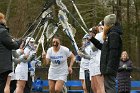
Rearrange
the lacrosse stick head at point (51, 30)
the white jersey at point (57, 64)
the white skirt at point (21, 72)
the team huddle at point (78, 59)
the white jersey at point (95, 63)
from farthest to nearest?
the lacrosse stick head at point (51, 30) → the white skirt at point (21, 72) → the white jersey at point (57, 64) → the white jersey at point (95, 63) → the team huddle at point (78, 59)

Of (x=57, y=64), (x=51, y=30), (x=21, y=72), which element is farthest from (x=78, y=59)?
(x=21, y=72)

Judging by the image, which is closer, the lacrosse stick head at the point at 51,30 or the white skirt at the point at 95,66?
the white skirt at the point at 95,66

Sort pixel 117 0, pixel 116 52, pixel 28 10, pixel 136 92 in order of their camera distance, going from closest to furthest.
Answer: pixel 116 52
pixel 136 92
pixel 28 10
pixel 117 0

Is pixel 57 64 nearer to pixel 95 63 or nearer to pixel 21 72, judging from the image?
pixel 21 72

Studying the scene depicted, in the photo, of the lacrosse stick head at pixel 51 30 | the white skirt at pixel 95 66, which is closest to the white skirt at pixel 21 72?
the lacrosse stick head at pixel 51 30

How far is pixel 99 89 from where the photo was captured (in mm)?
10781

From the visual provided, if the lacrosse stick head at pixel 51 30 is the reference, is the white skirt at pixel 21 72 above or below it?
below

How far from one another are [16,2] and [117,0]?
6.71m

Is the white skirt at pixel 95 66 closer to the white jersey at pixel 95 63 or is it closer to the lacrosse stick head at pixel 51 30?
the white jersey at pixel 95 63

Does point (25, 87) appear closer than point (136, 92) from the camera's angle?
Yes

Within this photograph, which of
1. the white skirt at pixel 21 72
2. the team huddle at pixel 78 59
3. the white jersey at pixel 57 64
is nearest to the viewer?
the team huddle at pixel 78 59

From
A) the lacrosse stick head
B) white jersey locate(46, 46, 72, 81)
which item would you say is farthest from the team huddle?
the lacrosse stick head

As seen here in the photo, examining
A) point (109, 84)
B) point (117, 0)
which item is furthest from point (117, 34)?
point (117, 0)

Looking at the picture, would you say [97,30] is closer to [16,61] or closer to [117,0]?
[16,61]
